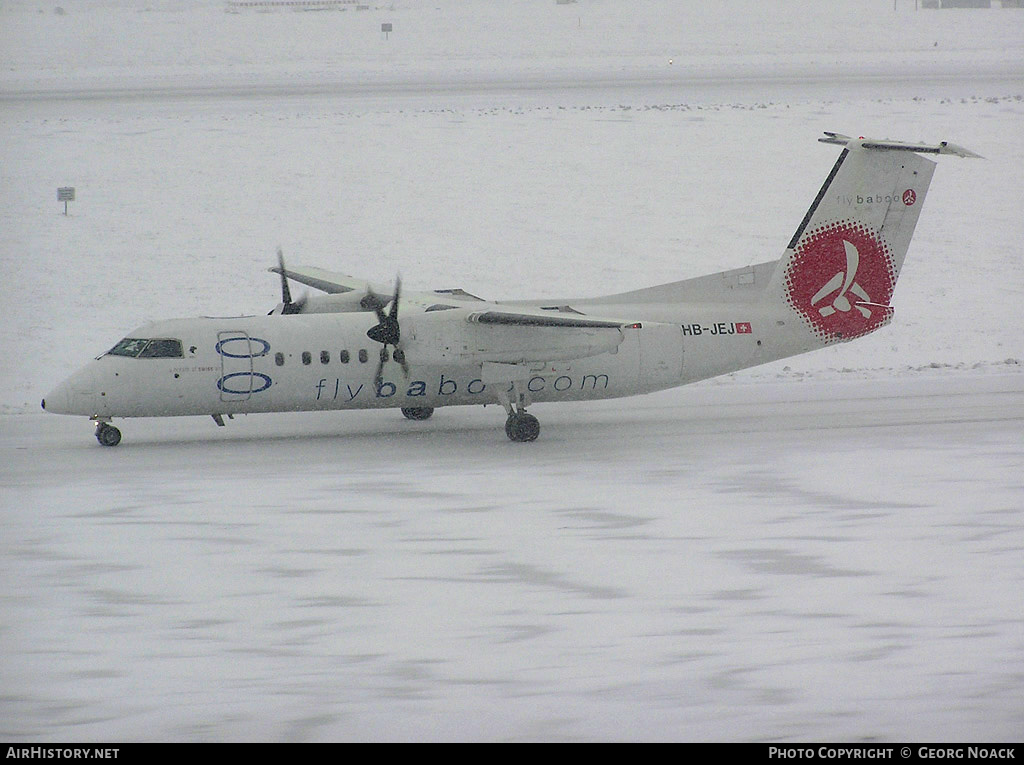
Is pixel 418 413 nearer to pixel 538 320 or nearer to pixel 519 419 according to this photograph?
pixel 519 419

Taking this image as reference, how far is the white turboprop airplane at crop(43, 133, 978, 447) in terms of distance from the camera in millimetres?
21344

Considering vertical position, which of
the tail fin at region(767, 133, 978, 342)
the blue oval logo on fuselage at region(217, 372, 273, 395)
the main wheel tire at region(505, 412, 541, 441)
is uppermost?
the tail fin at region(767, 133, 978, 342)

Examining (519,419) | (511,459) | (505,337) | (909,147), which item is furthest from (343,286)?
(909,147)

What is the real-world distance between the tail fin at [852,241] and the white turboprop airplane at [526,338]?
0.09 ft

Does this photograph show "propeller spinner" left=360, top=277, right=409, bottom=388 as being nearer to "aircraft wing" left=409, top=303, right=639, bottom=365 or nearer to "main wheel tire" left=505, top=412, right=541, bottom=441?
"aircraft wing" left=409, top=303, right=639, bottom=365

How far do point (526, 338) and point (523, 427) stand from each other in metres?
1.53

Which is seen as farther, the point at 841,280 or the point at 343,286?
the point at 343,286

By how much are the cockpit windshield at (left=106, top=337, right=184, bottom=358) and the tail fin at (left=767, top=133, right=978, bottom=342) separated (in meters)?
10.6

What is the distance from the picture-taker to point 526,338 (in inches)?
854

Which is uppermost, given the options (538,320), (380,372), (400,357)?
(538,320)

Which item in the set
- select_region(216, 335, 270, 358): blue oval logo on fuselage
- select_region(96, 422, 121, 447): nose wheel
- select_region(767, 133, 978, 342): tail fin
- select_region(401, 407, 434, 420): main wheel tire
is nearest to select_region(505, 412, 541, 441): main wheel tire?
select_region(401, 407, 434, 420): main wheel tire

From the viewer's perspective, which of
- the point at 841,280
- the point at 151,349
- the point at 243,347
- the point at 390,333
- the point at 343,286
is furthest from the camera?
the point at 343,286

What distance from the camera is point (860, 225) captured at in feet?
77.9

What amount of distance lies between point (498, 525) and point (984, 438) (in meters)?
9.58
